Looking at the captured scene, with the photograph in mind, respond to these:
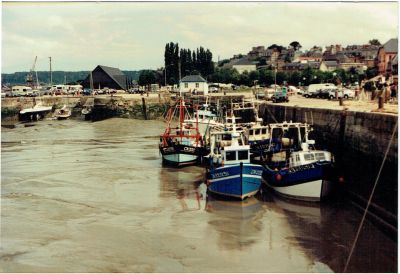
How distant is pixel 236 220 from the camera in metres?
19.9

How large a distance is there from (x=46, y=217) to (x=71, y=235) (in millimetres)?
3032

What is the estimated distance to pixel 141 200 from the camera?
23438mm

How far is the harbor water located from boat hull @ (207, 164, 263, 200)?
0.46 metres

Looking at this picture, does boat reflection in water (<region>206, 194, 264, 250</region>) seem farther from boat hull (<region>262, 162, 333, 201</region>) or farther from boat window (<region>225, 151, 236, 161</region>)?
boat window (<region>225, 151, 236, 161</region>)

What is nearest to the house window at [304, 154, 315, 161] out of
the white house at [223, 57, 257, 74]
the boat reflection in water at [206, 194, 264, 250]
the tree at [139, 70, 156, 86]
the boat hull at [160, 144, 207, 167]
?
the boat reflection in water at [206, 194, 264, 250]

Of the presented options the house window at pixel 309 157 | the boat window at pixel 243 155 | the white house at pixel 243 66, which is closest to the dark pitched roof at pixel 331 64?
the white house at pixel 243 66

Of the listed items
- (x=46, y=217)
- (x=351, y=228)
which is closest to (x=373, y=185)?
(x=351, y=228)

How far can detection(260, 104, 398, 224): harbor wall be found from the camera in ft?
62.4

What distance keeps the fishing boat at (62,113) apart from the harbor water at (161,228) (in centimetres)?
3818

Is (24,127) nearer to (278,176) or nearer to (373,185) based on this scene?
(278,176)

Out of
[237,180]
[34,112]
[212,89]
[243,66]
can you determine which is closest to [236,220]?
[237,180]

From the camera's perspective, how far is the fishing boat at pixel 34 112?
227ft

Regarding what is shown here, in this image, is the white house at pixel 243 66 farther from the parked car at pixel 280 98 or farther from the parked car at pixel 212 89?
the parked car at pixel 280 98

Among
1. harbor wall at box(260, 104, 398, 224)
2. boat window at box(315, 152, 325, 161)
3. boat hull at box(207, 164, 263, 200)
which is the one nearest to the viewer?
harbor wall at box(260, 104, 398, 224)
